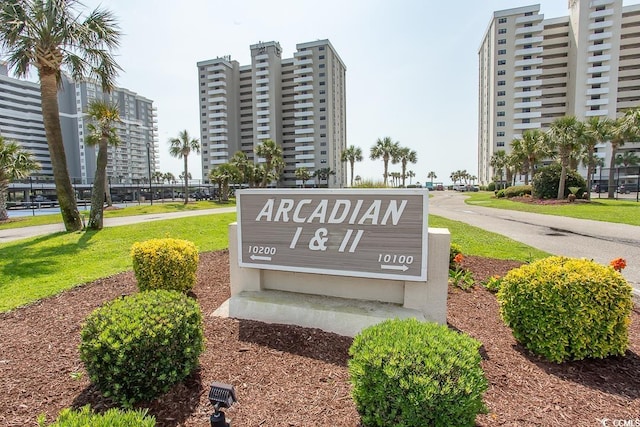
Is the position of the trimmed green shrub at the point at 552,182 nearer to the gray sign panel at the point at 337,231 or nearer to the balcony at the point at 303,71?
the gray sign panel at the point at 337,231

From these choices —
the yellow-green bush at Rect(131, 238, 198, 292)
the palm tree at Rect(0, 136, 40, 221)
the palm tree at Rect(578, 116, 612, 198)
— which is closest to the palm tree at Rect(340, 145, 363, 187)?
the palm tree at Rect(578, 116, 612, 198)

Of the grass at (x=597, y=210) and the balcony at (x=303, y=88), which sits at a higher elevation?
the balcony at (x=303, y=88)

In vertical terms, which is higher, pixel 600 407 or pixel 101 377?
pixel 101 377

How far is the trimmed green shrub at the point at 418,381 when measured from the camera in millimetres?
1853

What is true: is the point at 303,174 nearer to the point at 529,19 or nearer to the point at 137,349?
the point at 529,19

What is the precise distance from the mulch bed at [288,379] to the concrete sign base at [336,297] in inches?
6.6

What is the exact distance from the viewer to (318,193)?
3865mm

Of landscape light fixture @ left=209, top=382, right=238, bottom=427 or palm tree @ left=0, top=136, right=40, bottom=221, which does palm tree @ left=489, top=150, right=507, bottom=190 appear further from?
landscape light fixture @ left=209, top=382, right=238, bottom=427

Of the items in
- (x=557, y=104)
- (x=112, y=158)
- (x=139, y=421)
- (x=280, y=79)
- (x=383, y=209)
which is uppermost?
(x=280, y=79)

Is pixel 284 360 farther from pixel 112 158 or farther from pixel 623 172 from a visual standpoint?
pixel 112 158

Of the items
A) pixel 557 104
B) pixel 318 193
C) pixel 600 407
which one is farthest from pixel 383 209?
pixel 557 104

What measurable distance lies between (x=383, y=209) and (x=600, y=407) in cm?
232

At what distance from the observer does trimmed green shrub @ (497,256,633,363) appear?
2.89 metres

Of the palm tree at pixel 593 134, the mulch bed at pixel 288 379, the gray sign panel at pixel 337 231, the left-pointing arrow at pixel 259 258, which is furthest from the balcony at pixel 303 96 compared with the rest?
the mulch bed at pixel 288 379
